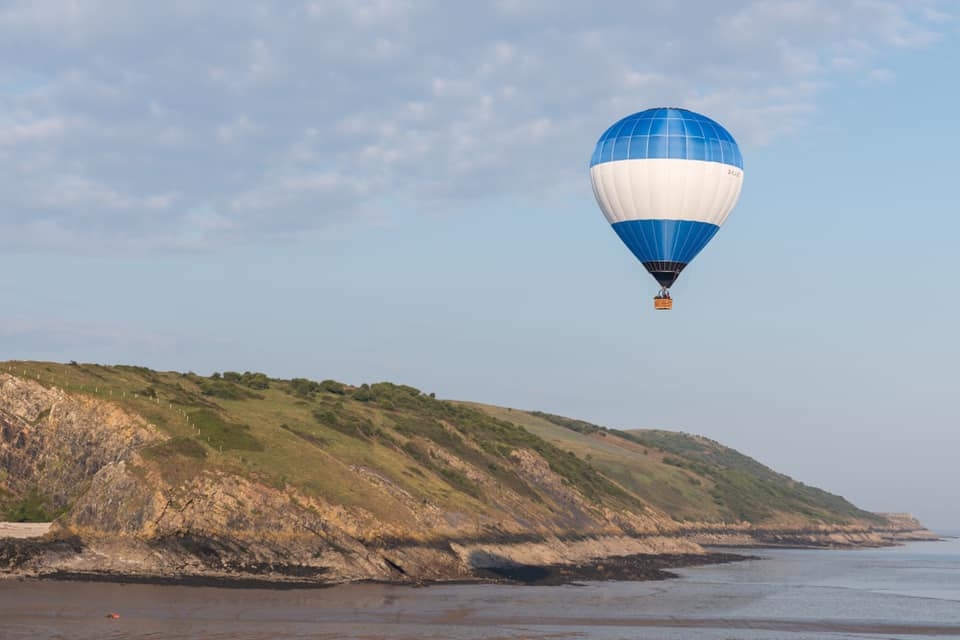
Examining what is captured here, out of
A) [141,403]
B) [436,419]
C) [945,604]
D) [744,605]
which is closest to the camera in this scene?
[744,605]

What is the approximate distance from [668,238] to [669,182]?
358cm

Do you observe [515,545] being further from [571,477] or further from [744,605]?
[571,477]

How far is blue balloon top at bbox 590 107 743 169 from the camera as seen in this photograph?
72438 millimetres

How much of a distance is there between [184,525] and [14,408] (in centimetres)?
1819

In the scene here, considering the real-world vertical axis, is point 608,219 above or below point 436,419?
above

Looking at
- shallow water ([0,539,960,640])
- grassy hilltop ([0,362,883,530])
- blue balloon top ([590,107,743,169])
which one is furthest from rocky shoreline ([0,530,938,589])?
blue balloon top ([590,107,743,169])

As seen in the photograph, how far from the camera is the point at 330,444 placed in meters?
92.0

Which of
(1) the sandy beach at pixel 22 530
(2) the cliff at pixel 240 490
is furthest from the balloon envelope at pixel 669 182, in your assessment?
(1) the sandy beach at pixel 22 530

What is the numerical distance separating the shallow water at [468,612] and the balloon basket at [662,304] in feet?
59.7


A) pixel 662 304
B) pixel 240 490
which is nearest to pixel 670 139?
pixel 662 304

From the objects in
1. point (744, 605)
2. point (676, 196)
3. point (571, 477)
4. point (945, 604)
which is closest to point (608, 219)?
point (676, 196)

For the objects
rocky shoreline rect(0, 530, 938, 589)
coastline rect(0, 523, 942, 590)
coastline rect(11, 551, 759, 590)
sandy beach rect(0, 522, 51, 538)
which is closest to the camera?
coastline rect(11, 551, 759, 590)

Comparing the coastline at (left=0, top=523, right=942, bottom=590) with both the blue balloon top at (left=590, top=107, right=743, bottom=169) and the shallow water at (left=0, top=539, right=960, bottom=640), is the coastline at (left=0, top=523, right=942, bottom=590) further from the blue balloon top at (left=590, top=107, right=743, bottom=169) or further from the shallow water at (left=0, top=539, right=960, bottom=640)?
the blue balloon top at (left=590, top=107, right=743, bottom=169)

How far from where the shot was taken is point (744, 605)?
69250 millimetres
